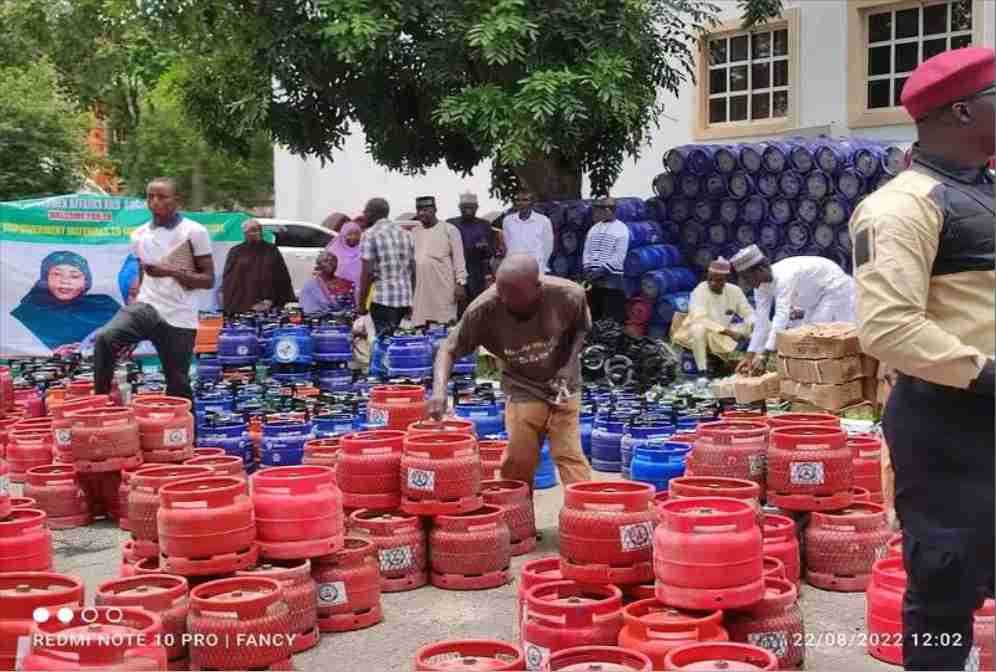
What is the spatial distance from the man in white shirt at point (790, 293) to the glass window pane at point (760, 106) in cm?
799

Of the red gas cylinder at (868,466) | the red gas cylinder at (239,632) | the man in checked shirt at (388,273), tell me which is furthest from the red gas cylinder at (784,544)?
the man in checked shirt at (388,273)

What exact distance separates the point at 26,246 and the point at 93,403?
7.86 m

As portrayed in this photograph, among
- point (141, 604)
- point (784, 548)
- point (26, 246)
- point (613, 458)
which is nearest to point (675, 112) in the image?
point (26, 246)

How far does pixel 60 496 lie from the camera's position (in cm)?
895

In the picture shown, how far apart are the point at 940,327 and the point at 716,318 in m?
10.7

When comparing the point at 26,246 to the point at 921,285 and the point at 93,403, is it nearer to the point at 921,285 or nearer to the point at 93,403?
the point at 93,403

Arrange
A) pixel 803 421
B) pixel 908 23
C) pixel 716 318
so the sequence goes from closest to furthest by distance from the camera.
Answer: pixel 803 421 → pixel 716 318 → pixel 908 23

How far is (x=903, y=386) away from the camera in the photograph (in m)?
3.83

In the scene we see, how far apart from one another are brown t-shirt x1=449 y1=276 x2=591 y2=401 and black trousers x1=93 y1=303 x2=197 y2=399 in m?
3.26

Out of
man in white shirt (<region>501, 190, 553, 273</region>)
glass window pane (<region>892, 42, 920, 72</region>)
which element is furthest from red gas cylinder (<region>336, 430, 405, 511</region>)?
glass window pane (<region>892, 42, 920, 72</region>)

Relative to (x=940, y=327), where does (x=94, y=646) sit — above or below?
below

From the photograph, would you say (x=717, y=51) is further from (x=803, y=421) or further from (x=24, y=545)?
(x=24, y=545)

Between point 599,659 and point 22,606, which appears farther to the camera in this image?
point 22,606

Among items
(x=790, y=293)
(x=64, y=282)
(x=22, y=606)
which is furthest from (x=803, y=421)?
(x=64, y=282)
